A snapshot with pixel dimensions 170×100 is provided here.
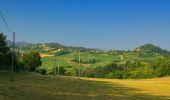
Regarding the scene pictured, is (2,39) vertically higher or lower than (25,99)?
higher

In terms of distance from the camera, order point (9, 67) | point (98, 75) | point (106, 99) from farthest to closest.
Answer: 1. point (98, 75)
2. point (9, 67)
3. point (106, 99)

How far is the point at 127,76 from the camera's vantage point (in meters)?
154

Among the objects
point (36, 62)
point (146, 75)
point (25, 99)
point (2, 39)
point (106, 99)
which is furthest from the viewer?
point (146, 75)

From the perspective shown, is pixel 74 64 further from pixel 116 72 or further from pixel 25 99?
pixel 25 99

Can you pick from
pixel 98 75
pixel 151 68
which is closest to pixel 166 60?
pixel 151 68

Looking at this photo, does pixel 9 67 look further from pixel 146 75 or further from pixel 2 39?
pixel 146 75

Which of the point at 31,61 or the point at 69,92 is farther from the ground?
the point at 31,61

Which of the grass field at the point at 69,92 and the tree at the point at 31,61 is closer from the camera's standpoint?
the grass field at the point at 69,92

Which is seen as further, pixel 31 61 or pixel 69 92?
pixel 31 61

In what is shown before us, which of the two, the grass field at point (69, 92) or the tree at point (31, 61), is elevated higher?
the tree at point (31, 61)

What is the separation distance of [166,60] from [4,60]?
6975 centimetres

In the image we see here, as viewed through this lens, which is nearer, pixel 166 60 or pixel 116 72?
pixel 166 60

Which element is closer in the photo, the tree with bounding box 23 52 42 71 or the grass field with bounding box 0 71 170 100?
the grass field with bounding box 0 71 170 100

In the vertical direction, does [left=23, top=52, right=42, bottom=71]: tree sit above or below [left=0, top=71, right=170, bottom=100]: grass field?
above
